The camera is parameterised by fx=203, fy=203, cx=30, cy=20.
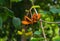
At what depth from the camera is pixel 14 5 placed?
4.95 feet

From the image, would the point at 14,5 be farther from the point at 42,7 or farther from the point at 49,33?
the point at 49,33

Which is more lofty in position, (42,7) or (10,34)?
(42,7)

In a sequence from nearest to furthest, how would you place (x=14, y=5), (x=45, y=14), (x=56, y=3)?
(x=45, y=14)
(x=56, y=3)
(x=14, y=5)

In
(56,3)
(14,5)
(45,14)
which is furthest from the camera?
(14,5)

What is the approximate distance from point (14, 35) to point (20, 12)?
187 mm

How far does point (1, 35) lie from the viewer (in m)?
1.17

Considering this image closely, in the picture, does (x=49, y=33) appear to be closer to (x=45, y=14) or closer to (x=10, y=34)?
(x=45, y=14)

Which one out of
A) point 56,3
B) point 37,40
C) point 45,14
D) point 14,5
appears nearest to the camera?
point 37,40

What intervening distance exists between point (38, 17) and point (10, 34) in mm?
718

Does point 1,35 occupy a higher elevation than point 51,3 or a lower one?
lower

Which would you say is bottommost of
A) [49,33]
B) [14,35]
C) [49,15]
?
[14,35]

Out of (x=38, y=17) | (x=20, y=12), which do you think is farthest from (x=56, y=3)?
(x=38, y=17)

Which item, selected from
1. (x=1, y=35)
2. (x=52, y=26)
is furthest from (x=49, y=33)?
(x=1, y=35)

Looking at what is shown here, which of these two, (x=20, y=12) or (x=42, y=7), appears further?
(x=20, y=12)
